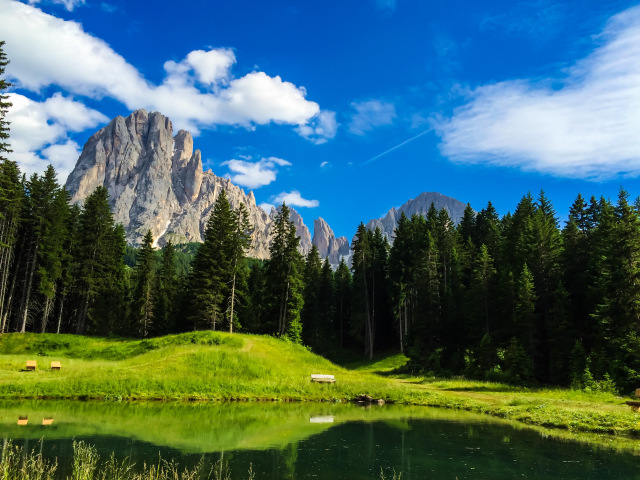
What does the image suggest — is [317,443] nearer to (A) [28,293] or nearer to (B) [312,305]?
(A) [28,293]

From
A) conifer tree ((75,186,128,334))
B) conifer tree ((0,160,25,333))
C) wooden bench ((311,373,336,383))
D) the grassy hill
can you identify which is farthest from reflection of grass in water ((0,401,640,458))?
conifer tree ((75,186,128,334))

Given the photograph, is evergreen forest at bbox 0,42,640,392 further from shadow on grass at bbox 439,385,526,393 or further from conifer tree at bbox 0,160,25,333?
shadow on grass at bbox 439,385,526,393

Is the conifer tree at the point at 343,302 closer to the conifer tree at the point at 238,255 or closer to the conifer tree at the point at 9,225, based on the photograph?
the conifer tree at the point at 238,255

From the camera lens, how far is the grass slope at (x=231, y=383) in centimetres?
2311

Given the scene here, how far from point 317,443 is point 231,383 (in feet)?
49.8

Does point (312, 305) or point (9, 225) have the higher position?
point (9, 225)

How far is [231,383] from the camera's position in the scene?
2922 centimetres

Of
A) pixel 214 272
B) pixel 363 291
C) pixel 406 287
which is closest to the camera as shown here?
pixel 214 272

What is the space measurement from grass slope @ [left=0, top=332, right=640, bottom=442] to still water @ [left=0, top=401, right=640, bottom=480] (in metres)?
2.78

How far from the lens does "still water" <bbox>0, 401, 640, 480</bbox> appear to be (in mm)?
12367

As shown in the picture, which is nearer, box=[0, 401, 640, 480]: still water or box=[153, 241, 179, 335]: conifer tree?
box=[0, 401, 640, 480]: still water

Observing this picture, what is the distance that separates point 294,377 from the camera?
33.4 m

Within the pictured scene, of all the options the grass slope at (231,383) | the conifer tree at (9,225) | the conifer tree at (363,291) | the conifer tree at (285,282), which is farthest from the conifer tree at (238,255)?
the conifer tree at (9,225)

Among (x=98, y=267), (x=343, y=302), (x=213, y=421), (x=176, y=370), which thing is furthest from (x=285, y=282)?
(x=213, y=421)
